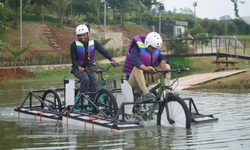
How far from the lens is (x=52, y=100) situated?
11.9 metres

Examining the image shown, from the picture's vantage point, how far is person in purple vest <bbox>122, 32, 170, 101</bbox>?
29.5 feet

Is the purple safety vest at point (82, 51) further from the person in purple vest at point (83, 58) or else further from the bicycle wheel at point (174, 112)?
the bicycle wheel at point (174, 112)

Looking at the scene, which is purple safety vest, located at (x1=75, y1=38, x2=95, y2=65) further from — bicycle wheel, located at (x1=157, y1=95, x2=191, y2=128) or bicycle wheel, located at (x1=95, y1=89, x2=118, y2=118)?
bicycle wheel, located at (x1=157, y1=95, x2=191, y2=128)

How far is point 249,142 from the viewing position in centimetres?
727

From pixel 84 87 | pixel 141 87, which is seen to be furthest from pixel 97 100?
pixel 141 87

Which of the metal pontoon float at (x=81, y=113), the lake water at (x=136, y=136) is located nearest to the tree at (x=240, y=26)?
the lake water at (x=136, y=136)

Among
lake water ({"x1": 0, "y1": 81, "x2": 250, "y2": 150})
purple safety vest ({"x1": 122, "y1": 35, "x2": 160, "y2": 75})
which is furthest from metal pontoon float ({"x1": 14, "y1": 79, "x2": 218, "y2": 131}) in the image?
purple safety vest ({"x1": 122, "y1": 35, "x2": 160, "y2": 75})

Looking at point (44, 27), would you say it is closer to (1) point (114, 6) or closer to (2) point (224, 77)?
(1) point (114, 6)

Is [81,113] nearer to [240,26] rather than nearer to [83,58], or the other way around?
[83,58]

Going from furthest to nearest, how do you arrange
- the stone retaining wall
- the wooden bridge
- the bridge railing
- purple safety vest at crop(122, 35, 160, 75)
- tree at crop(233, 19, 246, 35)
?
tree at crop(233, 19, 246, 35), the bridge railing, the stone retaining wall, the wooden bridge, purple safety vest at crop(122, 35, 160, 75)

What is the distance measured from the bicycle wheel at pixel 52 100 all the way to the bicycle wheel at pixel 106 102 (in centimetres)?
112

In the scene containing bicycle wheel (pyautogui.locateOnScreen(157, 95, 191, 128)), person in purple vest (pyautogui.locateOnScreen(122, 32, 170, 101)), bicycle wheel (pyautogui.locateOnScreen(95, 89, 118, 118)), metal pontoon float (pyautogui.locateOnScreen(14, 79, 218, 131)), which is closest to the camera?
bicycle wheel (pyautogui.locateOnScreen(157, 95, 191, 128))

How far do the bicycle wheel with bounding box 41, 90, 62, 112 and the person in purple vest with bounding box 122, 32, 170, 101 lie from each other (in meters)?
2.12

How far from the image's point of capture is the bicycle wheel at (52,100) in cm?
1096
